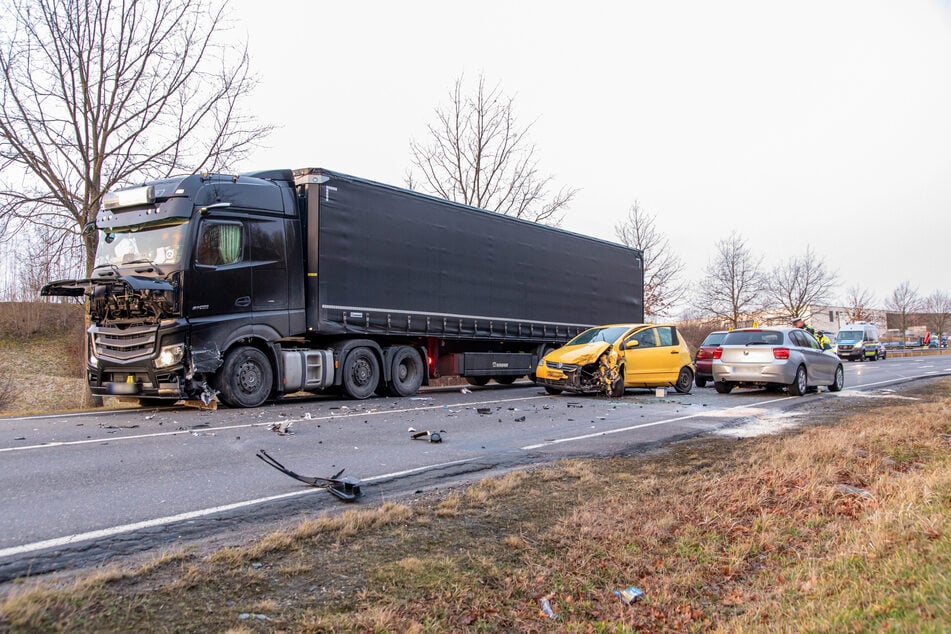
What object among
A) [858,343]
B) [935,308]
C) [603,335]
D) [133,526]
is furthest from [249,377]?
[935,308]

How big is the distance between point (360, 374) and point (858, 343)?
42.2 metres

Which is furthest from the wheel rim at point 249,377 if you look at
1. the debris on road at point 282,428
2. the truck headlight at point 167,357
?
the debris on road at point 282,428

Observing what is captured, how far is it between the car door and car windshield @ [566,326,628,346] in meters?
0.28

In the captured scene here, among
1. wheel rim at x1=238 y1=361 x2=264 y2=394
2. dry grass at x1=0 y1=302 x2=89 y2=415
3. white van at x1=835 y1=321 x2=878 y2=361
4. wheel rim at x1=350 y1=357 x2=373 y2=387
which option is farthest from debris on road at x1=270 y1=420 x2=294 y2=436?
white van at x1=835 y1=321 x2=878 y2=361

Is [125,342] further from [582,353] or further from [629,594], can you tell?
[629,594]

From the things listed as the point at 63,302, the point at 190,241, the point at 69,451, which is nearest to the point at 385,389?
the point at 190,241

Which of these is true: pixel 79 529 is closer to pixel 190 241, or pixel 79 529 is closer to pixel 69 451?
pixel 69 451

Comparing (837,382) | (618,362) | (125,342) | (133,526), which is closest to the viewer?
(133,526)

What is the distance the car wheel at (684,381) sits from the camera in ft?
49.2

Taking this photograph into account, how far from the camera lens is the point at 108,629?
2.60 metres

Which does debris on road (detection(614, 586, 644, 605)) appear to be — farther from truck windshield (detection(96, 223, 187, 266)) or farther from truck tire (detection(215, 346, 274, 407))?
truck windshield (detection(96, 223, 187, 266))

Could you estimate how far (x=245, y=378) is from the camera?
1094 cm

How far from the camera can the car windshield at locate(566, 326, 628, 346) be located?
46.2ft

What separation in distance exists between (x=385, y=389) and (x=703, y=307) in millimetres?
37321
